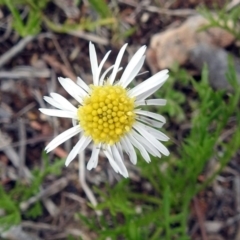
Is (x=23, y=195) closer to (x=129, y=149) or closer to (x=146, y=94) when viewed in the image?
(x=129, y=149)

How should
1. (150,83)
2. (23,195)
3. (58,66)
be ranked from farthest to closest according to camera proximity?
(58,66), (23,195), (150,83)

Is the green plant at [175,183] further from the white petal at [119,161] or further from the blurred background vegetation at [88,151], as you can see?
the white petal at [119,161]

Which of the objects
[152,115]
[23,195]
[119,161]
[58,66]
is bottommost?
[23,195]

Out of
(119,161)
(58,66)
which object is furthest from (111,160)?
(58,66)

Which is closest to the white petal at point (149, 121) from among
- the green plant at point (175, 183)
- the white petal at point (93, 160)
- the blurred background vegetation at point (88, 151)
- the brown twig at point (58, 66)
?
the white petal at point (93, 160)

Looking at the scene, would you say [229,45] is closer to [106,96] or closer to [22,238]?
[106,96]

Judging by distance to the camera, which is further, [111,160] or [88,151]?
[88,151]

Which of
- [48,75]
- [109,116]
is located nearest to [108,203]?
[109,116]

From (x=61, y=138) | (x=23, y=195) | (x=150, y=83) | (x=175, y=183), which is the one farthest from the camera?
(x=23, y=195)
